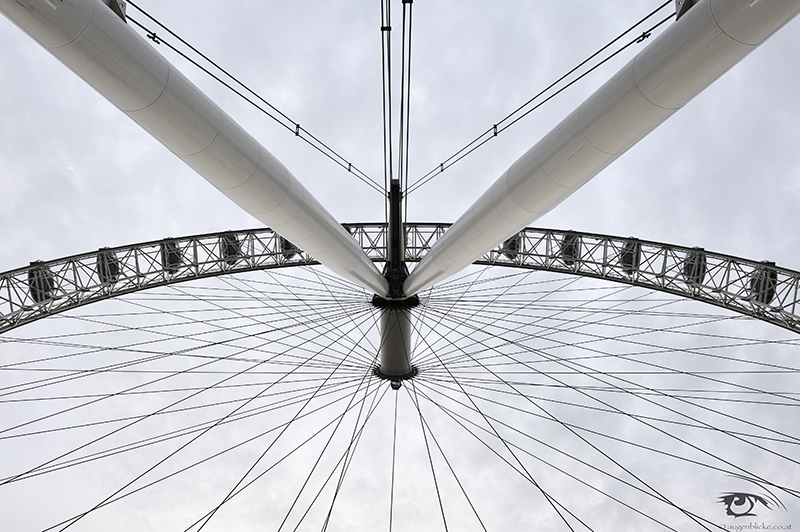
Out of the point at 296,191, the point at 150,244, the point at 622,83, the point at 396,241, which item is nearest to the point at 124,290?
the point at 150,244

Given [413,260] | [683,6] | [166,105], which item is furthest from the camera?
[413,260]

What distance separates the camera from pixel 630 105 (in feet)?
27.6

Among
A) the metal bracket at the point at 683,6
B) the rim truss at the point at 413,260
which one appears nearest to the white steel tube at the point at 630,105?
the metal bracket at the point at 683,6

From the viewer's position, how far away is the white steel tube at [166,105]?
698 centimetres

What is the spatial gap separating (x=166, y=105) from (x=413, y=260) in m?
18.6

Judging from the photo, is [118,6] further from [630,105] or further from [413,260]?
[413,260]

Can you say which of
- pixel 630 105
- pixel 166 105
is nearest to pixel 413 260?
pixel 630 105

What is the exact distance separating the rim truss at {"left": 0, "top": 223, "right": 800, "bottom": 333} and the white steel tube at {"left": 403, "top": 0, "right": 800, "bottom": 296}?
13.4 m

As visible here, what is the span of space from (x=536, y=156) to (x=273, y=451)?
4113 centimetres

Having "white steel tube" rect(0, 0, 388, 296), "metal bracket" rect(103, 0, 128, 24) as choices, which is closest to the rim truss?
"white steel tube" rect(0, 0, 388, 296)

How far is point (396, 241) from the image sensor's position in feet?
63.3

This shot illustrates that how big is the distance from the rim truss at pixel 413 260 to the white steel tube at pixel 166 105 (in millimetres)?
13636

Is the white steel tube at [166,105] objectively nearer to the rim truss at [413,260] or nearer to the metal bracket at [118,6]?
the metal bracket at [118,6]

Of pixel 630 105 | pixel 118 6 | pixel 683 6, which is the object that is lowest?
pixel 630 105
